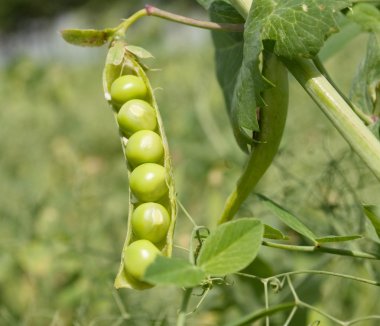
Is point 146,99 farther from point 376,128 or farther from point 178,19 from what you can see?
point 376,128

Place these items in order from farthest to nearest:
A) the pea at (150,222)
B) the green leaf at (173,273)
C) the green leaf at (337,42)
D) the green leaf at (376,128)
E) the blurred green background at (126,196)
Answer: the blurred green background at (126,196)
the green leaf at (337,42)
the green leaf at (376,128)
the pea at (150,222)
the green leaf at (173,273)

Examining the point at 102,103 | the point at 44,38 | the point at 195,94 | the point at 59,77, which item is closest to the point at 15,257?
the point at 195,94

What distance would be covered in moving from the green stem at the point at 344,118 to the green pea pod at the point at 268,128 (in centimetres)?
3

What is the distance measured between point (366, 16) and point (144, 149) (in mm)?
274

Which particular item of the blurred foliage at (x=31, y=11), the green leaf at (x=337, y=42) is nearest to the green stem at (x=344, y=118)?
the green leaf at (x=337, y=42)

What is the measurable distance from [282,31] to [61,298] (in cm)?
87

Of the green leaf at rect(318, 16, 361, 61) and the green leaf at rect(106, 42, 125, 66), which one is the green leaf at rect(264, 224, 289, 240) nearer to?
the green leaf at rect(106, 42, 125, 66)

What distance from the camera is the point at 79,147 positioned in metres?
3.10

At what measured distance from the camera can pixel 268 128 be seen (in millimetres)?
600

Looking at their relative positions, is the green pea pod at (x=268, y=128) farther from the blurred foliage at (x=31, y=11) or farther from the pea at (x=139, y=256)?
the blurred foliage at (x=31, y=11)

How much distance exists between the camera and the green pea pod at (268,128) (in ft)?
1.92

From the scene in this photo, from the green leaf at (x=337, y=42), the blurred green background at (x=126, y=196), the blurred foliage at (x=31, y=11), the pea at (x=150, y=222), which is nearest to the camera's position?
the pea at (x=150, y=222)

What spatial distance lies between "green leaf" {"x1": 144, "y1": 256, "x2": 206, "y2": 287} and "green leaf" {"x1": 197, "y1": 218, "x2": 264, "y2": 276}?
2 centimetres

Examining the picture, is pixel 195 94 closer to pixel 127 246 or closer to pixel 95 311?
pixel 95 311
